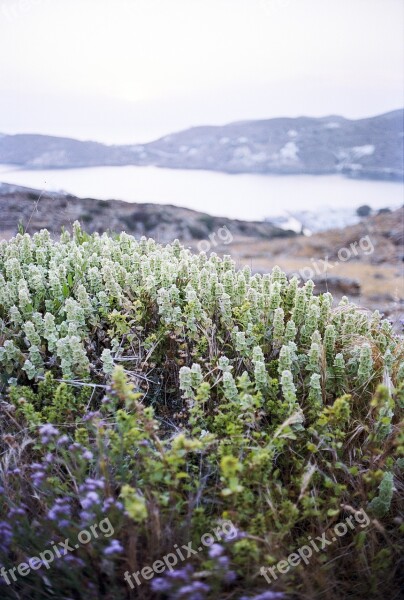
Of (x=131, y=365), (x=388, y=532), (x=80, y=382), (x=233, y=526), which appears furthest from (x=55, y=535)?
(x=388, y=532)

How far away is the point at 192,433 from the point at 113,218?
10070 mm

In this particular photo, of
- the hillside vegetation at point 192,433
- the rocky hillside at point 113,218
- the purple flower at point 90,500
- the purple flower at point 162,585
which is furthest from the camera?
the rocky hillside at point 113,218

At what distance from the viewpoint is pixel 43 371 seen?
271 centimetres

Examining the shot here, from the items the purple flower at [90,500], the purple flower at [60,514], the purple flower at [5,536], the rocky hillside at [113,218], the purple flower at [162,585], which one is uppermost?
the rocky hillside at [113,218]

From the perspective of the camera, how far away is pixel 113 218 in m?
11.7

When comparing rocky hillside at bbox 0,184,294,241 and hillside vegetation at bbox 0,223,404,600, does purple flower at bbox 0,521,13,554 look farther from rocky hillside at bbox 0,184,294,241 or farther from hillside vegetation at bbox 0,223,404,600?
rocky hillside at bbox 0,184,294,241

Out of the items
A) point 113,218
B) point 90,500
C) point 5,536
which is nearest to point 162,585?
point 90,500

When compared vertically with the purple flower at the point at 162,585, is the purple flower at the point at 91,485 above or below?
above

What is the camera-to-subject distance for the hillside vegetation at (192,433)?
185cm

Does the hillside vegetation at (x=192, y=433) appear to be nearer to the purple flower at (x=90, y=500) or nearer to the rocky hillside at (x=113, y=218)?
the purple flower at (x=90, y=500)

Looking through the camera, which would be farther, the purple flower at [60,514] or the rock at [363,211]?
the rock at [363,211]

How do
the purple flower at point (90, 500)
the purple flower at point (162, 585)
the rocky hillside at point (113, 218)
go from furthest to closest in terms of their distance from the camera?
the rocky hillside at point (113, 218)
the purple flower at point (90, 500)
the purple flower at point (162, 585)

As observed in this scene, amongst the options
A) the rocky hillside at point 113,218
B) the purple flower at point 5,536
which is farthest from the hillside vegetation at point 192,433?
the rocky hillside at point 113,218

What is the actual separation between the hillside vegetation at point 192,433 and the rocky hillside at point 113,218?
5183 millimetres
